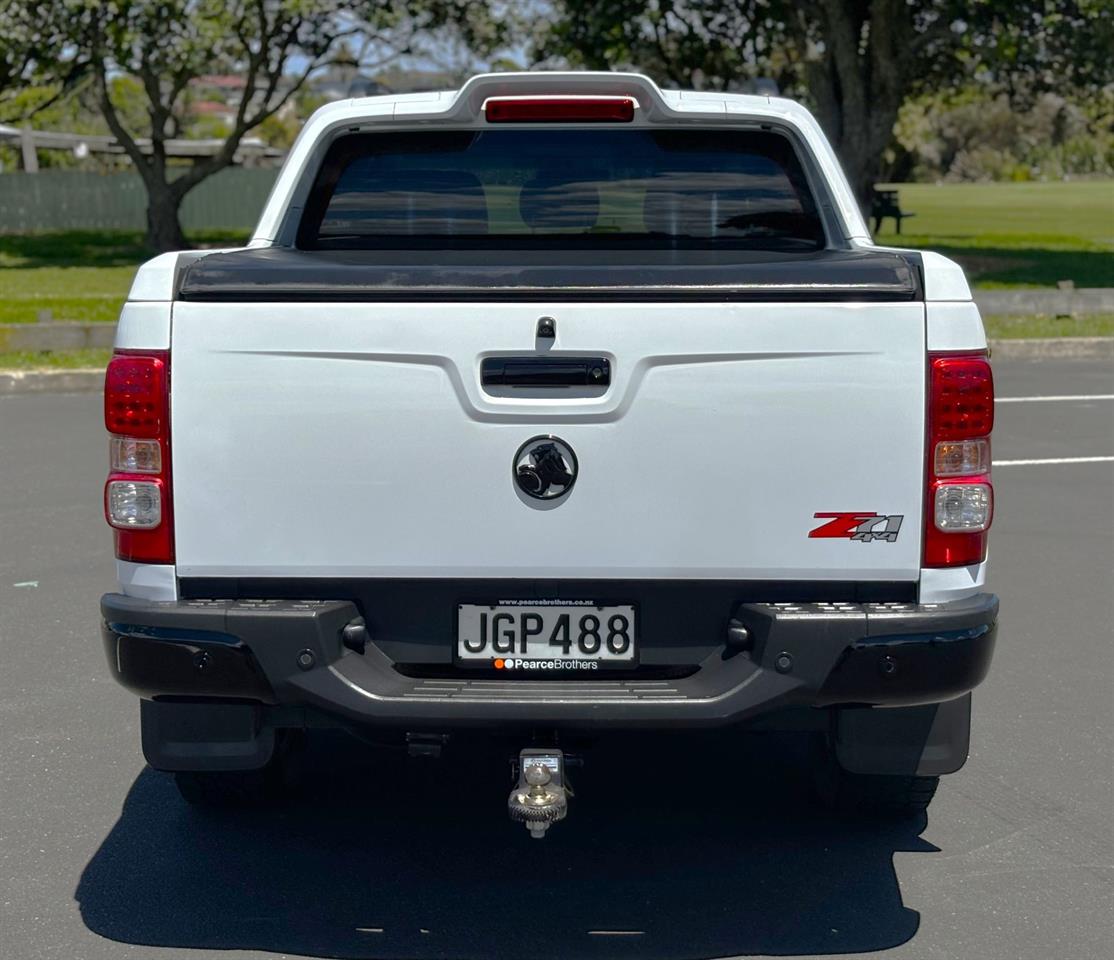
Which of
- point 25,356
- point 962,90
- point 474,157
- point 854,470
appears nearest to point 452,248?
point 474,157

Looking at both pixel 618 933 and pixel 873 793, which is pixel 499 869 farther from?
pixel 873 793

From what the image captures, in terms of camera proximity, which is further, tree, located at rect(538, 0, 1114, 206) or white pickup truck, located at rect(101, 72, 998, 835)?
tree, located at rect(538, 0, 1114, 206)

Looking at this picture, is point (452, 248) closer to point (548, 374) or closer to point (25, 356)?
Result: point (548, 374)

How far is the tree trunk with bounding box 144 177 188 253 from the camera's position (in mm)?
34312

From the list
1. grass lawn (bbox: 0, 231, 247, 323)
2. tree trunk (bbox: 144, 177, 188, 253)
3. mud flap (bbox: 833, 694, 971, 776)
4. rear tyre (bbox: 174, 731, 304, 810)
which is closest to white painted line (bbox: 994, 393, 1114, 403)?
grass lawn (bbox: 0, 231, 247, 323)

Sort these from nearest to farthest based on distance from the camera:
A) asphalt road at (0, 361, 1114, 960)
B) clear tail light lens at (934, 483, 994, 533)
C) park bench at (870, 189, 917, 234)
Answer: clear tail light lens at (934, 483, 994, 533) → asphalt road at (0, 361, 1114, 960) → park bench at (870, 189, 917, 234)

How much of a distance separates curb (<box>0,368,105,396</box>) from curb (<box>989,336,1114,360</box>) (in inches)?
334

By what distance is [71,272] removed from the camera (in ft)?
98.0

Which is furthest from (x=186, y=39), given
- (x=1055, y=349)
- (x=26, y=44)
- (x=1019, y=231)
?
(x=1019, y=231)

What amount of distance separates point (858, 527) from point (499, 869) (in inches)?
53.7

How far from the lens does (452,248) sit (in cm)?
544

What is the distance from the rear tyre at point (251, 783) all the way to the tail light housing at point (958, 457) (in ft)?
6.05

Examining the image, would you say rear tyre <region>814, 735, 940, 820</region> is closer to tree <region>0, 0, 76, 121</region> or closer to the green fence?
tree <region>0, 0, 76, 121</region>

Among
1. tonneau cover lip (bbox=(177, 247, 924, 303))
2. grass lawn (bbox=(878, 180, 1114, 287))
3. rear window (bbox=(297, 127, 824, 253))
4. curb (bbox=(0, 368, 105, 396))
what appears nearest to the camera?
tonneau cover lip (bbox=(177, 247, 924, 303))
